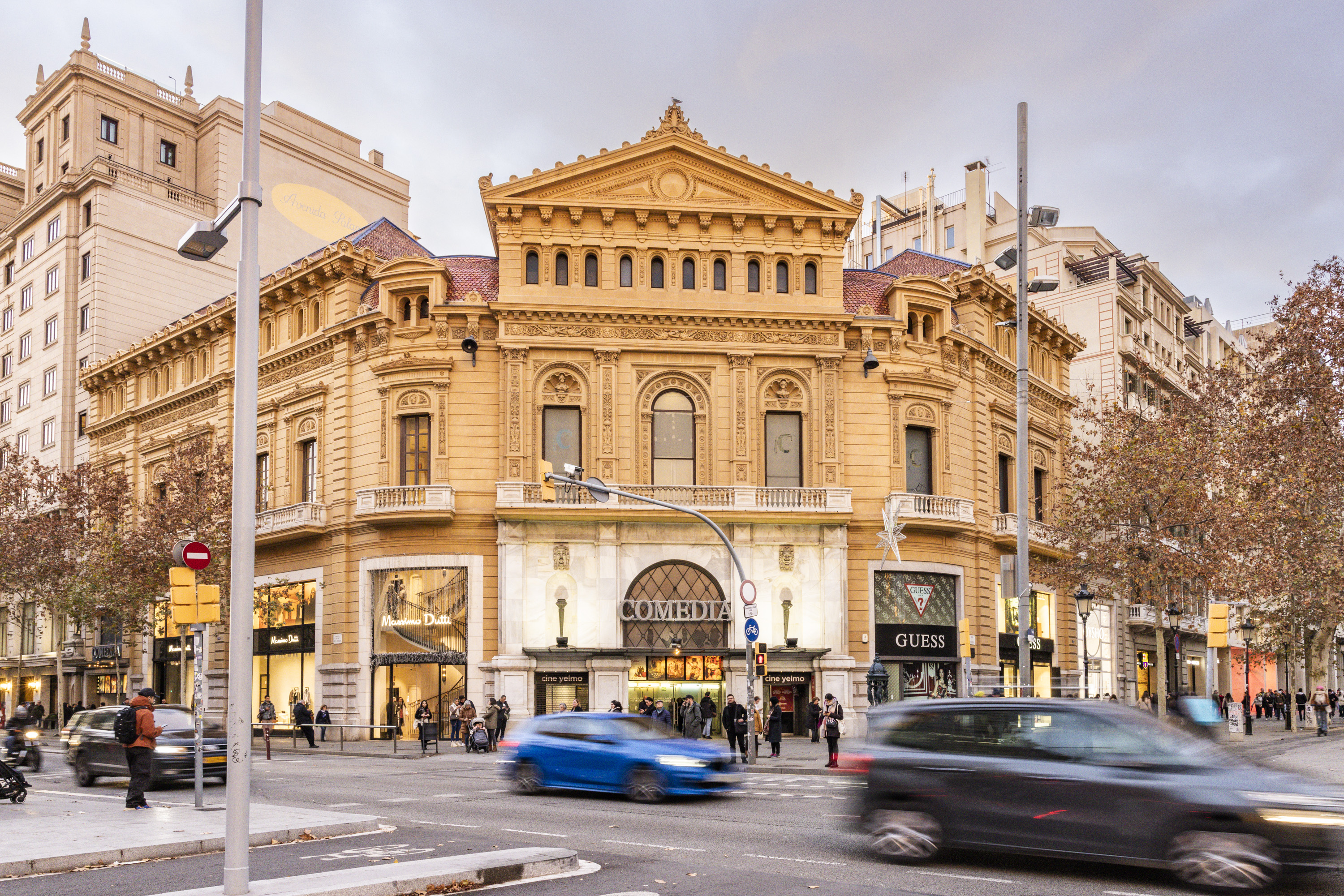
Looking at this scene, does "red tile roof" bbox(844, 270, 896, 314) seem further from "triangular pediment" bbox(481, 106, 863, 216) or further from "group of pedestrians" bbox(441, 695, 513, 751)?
"group of pedestrians" bbox(441, 695, 513, 751)

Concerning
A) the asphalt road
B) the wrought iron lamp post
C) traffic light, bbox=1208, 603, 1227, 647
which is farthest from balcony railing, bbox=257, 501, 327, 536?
traffic light, bbox=1208, 603, 1227, 647

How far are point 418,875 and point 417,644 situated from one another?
95.7ft

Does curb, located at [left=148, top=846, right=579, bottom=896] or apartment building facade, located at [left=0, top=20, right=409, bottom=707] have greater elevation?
apartment building facade, located at [left=0, top=20, right=409, bottom=707]

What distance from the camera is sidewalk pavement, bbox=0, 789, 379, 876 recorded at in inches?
479

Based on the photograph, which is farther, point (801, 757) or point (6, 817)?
point (801, 757)

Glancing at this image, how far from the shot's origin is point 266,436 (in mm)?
44969

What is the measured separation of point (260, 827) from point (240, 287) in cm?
731

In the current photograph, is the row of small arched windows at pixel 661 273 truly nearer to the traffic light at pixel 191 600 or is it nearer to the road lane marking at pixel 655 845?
the traffic light at pixel 191 600

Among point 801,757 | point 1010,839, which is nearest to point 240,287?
point 1010,839

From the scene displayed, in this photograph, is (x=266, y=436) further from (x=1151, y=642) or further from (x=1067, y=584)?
(x=1151, y=642)

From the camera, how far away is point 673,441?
3978cm

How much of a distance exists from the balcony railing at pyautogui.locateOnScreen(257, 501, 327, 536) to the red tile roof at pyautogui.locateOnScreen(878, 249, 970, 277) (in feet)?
72.1

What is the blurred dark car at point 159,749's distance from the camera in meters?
21.2

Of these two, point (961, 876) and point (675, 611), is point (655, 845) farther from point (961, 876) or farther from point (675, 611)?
point (675, 611)
